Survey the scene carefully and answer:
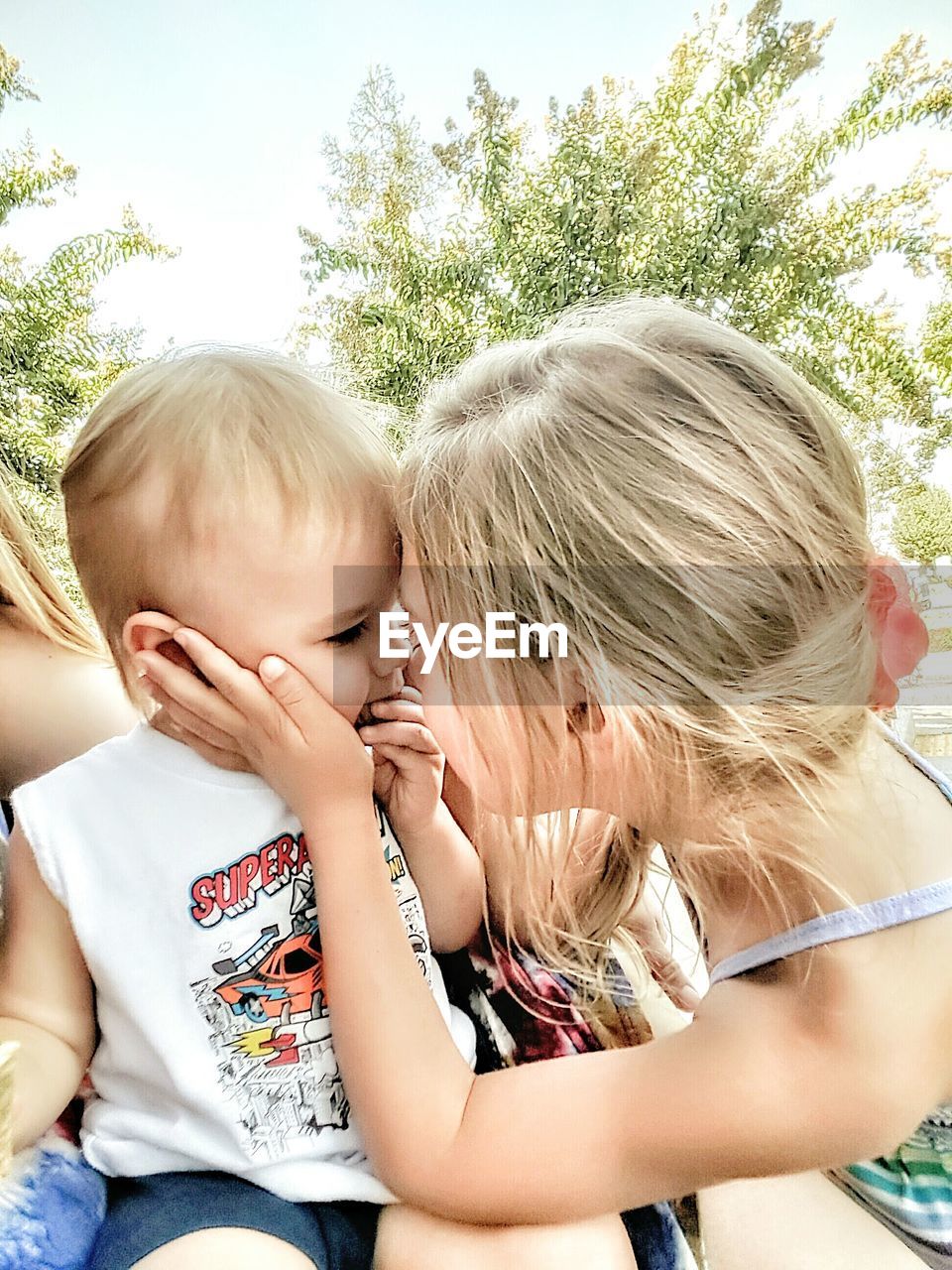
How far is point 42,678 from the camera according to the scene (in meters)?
0.74

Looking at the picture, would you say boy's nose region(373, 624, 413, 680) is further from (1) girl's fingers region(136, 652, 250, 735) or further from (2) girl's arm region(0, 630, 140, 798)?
(2) girl's arm region(0, 630, 140, 798)

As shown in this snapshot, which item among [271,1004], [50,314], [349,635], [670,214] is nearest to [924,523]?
[670,214]

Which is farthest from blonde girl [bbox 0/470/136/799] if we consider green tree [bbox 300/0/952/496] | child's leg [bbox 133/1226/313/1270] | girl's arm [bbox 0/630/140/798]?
green tree [bbox 300/0/952/496]

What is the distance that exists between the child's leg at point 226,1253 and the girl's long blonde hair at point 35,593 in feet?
1.54

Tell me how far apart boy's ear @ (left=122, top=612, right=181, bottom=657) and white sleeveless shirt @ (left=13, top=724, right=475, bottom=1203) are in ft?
0.24

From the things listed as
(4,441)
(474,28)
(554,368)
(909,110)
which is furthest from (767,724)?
(909,110)

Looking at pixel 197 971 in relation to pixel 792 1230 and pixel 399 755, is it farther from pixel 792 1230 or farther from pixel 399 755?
pixel 792 1230

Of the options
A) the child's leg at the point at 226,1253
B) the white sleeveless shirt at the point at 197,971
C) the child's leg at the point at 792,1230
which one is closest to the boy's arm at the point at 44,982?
the white sleeveless shirt at the point at 197,971

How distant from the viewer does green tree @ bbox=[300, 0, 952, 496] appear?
6.41ft

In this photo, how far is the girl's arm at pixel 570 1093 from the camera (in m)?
0.44

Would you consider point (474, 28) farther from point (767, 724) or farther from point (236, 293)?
point (767, 724)

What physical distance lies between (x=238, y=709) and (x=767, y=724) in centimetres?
30

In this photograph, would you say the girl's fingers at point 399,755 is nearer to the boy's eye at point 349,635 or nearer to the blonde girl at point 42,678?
the boy's eye at point 349,635

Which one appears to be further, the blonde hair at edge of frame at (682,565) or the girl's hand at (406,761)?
the girl's hand at (406,761)
